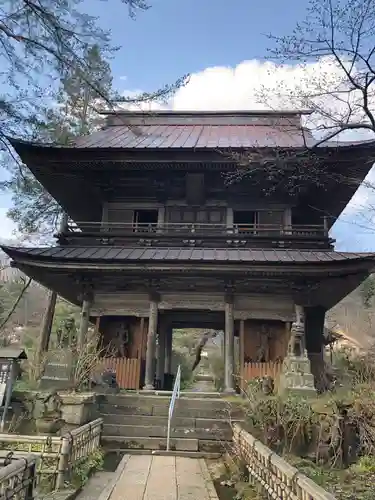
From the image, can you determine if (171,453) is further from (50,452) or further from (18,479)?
(18,479)

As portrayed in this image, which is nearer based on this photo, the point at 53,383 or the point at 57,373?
the point at 53,383

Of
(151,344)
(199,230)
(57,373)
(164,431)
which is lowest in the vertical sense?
(164,431)

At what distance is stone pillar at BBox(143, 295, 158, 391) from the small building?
31 millimetres

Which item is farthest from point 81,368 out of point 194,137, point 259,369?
point 194,137

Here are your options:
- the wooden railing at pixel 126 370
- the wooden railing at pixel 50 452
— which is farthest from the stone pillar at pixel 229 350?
the wooden railing at pixel 50 452

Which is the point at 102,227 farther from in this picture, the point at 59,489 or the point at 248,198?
the point at 59,489

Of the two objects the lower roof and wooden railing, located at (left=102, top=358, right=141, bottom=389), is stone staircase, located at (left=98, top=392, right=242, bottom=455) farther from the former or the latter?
the lower roof

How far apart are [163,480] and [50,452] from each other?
173cm

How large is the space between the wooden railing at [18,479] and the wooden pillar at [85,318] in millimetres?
7387

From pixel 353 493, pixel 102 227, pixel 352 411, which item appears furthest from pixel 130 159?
pixel 353 493

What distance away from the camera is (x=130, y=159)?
41.0ft

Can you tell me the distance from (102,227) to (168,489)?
8698mm

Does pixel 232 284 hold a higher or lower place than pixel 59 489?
higher

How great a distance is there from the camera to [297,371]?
9305mm
